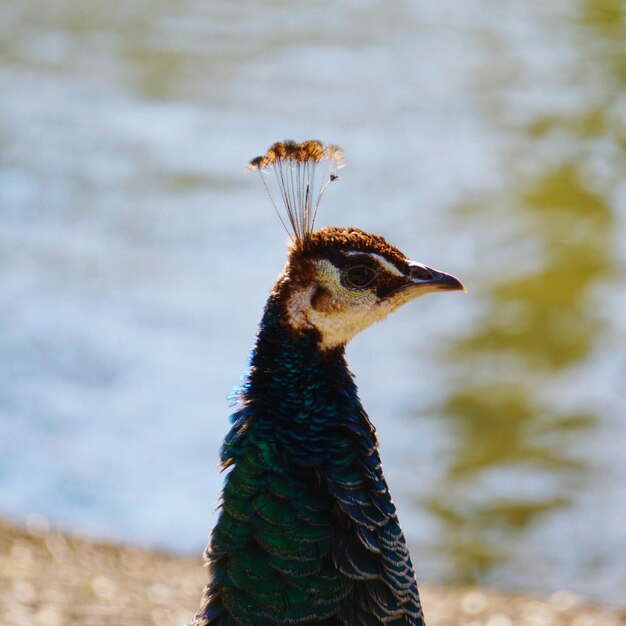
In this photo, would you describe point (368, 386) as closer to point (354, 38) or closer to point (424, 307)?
point (424, 307)

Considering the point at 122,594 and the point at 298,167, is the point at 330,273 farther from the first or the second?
the point at 122,594

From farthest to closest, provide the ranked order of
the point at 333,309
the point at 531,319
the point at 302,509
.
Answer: the point at 531,319
the point at 333,309
the point at 302,509

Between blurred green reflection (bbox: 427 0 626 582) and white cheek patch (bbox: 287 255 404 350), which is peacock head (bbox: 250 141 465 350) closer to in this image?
white cheek patch (bbox: 287 255 404 350)

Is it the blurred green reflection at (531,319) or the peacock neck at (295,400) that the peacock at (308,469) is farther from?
the blurred green reflection at (531,319)

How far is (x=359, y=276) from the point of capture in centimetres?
246

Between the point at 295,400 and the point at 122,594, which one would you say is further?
the point at 122,594

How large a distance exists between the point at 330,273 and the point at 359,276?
0.07 meters

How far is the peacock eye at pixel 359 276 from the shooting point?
2.44 m

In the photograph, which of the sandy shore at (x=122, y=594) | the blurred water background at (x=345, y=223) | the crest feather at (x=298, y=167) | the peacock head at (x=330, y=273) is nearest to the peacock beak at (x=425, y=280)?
the peacock head at (x=330, y=273)

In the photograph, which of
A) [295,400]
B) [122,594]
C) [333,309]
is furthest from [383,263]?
[122,594]

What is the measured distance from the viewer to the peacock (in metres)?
2.22

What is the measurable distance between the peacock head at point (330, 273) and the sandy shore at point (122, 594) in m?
1.52

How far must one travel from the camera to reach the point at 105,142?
28.1ft

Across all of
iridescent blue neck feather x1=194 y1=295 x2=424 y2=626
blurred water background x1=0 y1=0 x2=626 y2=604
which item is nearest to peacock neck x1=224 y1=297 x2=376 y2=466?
iridescent blue neck feather x1=194 y1=295 x2=424 y2=626
